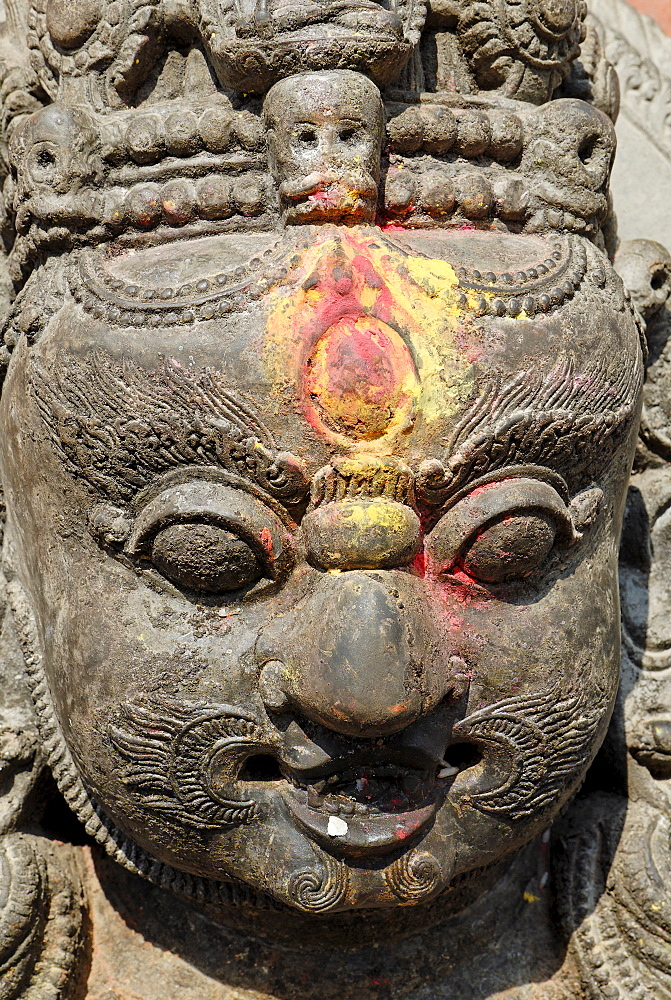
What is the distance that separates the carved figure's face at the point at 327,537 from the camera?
190cm

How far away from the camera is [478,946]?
2.53 metres

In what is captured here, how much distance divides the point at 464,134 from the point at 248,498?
3.12ft

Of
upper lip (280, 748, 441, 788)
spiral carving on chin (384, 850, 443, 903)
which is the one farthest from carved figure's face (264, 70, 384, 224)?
spiral carving on chin (384, 850, 443, 903)

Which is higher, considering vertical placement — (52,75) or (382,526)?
(52,75)

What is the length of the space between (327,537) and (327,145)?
78 cm

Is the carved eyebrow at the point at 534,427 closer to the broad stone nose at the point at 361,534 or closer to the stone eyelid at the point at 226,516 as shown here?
the broad stone nose at the point at 361,534

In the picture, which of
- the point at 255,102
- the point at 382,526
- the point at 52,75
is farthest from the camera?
the point at 52,75

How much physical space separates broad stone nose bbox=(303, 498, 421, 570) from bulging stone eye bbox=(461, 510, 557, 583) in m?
0.14

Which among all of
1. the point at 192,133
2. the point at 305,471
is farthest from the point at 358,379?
the point at 192,133

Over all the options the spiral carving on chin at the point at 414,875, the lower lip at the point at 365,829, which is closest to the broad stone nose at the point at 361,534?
the lower lip at the point at 365,829

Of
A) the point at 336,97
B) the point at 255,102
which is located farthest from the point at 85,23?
the point at 336,97

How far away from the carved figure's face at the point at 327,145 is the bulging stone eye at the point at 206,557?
0.66 metres

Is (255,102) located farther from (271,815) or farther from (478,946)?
(478,946)

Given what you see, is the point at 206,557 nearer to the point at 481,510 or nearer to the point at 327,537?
the point at 327,537
